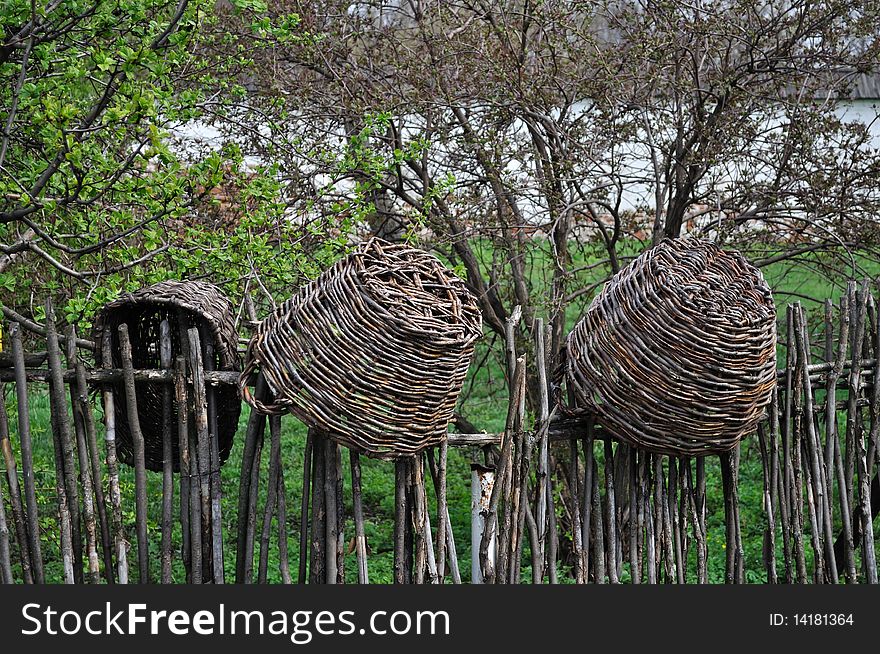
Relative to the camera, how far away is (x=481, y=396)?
7.61 m

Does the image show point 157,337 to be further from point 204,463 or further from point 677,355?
point 677,355

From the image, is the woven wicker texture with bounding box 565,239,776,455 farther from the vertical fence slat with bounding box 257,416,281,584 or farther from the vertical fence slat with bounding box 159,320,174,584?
the vertical fence slat with bounding box 159,320,174,584

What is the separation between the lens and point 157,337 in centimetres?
301

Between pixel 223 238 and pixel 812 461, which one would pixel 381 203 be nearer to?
pixel 223 238

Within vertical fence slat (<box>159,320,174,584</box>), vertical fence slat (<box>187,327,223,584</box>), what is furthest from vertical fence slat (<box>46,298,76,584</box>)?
vertical fence slat (<box>187,327,223,584</box>)

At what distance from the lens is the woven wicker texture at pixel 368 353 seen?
2389 millimetres

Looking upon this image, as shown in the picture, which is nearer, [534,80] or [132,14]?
[132,14]

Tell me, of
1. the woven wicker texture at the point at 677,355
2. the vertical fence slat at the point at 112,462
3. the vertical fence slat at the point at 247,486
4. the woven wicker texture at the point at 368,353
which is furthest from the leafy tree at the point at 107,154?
the woven wicker texture at the point at 677,355

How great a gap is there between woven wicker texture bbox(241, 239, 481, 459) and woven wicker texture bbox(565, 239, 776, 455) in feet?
1.26

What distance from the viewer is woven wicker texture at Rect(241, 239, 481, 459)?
7.84 ft

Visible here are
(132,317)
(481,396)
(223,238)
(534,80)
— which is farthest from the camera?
(481,396)

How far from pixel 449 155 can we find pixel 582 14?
1.19 meters

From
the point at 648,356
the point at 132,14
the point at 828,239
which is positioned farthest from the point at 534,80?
the point at 648,356

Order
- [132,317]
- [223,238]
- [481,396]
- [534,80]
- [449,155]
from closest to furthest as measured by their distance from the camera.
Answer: [132,317] < [223,238] < [534,80] < [449,155] < [481,396]
